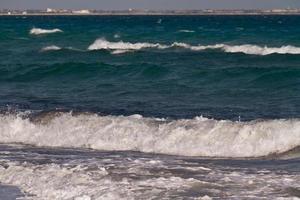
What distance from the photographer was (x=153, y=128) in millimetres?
17594

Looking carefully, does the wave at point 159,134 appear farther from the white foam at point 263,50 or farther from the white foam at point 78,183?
the white foam at point 263,50

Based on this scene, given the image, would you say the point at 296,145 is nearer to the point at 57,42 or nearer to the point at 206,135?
the point at 206,135

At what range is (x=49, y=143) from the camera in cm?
1784

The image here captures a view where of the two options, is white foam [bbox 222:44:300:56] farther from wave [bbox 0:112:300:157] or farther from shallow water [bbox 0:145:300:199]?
shallow water [bbox 0:145:300:199]

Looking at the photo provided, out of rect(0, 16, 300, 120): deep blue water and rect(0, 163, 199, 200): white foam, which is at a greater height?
rect(0, 16, 300, 120): deep blue water

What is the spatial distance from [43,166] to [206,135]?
13.4ft

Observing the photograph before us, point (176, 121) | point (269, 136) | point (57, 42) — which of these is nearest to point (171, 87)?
point (176, 121)

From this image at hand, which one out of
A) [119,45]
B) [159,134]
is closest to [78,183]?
[159,134]

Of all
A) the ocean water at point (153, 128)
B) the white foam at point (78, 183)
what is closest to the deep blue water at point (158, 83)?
the ocean water at point (153, 128)

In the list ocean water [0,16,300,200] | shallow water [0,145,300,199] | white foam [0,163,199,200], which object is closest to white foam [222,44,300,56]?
ocean water [0,16,300,200]

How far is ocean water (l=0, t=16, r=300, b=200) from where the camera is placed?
483 inches

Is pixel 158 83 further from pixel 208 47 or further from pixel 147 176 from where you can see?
pixel 208 47

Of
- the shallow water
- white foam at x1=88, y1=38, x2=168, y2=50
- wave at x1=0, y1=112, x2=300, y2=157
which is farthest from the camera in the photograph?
white foam at x1=88, y1=38, x2=168, y2=50

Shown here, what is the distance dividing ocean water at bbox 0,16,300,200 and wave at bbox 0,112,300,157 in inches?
1.1
